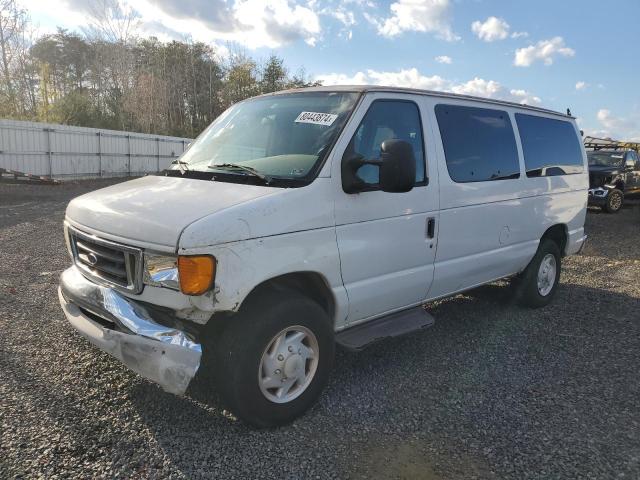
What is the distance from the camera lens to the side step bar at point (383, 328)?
A: 339 cm

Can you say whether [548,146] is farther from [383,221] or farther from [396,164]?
[396,164]

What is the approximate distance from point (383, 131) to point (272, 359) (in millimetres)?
1814

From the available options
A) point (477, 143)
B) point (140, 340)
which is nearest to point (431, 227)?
point (477, 143)

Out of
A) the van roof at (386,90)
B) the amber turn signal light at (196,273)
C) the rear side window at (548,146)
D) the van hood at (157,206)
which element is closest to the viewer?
the amber turn signal light at (196,273)

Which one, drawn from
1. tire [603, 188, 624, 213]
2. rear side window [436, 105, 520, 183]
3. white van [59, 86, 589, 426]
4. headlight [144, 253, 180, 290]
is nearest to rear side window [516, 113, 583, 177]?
rear side window [436, 105, 520, 183]

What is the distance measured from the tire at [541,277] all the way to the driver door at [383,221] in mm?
1981

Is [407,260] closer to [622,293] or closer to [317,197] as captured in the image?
[317,197]

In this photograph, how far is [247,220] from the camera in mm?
2740

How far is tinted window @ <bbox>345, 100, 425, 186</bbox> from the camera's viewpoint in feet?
11.2

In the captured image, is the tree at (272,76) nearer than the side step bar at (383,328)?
No

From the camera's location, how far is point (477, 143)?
4402 mm

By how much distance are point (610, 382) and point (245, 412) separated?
2.95 meters

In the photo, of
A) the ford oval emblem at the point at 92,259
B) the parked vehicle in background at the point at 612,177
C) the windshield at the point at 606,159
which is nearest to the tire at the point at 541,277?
the ford oval emblem at the point at 92,259

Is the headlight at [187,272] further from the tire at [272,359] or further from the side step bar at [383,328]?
the side step bar at [383,328]
